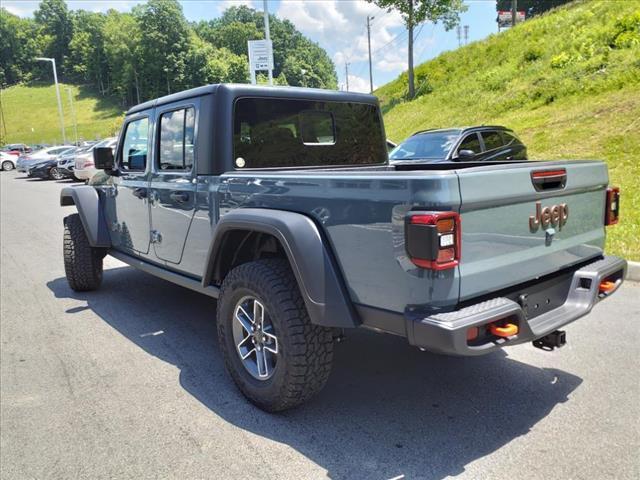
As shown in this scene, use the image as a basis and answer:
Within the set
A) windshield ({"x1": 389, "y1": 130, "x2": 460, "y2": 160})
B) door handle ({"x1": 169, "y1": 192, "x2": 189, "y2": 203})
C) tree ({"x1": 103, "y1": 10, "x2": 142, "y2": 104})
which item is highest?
tree ({"x1": 103, "y1": 10, "x2": 142, "y2": 104})

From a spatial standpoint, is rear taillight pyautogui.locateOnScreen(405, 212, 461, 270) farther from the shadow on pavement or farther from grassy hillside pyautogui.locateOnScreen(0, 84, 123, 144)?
grassy hillside pyautogui.locateOnScreen(0, 84, 123, 144)

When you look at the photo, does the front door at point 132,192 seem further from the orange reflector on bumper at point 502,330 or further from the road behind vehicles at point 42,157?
the road behind vehicles at point 42,157

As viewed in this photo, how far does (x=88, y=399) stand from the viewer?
3484mm

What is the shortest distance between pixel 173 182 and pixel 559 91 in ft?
52.2

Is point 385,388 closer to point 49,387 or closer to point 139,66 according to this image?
point 49,387

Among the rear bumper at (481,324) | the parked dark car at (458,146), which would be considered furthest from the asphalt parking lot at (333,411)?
the parked dark car at (458,146)

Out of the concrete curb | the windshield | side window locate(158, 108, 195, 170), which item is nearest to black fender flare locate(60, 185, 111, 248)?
side window locate(158, 108, 195, 170)

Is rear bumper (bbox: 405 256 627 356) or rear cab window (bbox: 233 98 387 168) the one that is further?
rear cab window (bbox: 233 98 387 168)

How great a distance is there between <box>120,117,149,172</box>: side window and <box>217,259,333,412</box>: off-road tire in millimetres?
2005

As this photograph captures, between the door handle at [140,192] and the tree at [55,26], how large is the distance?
13675 centimetres

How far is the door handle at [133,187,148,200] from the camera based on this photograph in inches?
177

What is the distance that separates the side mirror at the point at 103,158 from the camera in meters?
4.93

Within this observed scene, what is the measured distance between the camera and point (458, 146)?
30.5 feet

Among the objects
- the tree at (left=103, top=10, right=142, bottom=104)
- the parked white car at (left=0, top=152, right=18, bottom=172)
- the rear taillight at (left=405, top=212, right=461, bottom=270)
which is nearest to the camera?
the rear taillight at (left=405, top=212, right=461, bottom=270)
